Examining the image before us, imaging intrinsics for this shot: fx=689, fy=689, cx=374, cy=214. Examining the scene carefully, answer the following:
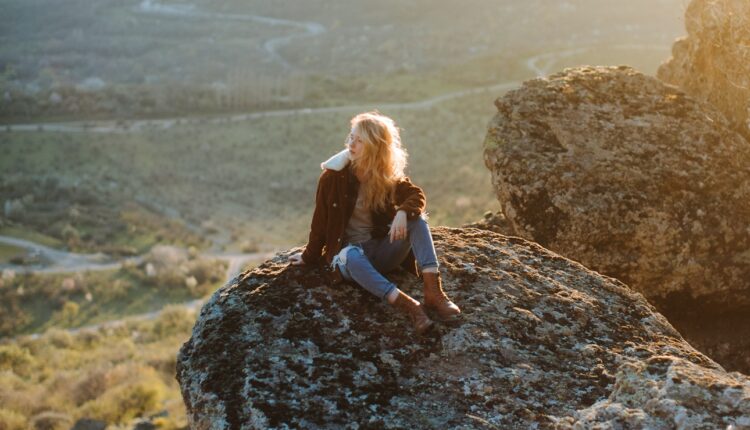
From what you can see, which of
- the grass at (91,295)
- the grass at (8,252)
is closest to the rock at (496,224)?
the grass at (91,295)

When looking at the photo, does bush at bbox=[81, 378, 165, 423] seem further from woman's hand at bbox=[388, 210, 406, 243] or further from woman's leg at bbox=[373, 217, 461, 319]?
woman's hand at bbox=[388, 210, 406, 243]

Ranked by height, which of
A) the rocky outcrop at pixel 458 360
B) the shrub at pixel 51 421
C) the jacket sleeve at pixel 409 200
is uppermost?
the jacket sleeve at pixel 409 200

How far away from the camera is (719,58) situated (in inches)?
319

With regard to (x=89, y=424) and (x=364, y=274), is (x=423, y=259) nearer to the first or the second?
(x=364, y=274)

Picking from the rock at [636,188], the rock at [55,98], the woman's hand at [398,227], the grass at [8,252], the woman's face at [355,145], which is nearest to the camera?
the woman's hand at [398,227]

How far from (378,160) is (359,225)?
54 cm

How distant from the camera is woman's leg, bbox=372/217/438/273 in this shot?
501cm

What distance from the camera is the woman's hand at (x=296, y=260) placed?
17.7 feet

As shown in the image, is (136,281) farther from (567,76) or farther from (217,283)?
(567,76)

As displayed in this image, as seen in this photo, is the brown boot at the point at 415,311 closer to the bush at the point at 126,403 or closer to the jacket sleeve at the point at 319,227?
the jacket sleeve at the point at 319,227

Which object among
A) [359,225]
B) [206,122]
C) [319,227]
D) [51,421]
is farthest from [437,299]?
[206,122]

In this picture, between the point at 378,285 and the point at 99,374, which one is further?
the point at 99,374

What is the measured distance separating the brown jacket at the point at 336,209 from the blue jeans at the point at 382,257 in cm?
12

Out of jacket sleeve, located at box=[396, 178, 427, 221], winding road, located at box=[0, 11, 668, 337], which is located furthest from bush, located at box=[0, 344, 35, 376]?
jacket sleeve, located at box=[396, 178, 427, 221]
